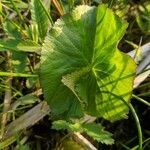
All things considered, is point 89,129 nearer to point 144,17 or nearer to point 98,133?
point 98,133

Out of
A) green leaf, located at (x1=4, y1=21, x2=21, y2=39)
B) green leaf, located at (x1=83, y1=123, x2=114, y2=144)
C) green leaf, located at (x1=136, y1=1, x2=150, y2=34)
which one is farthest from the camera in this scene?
green leaf, located at (x1=136, y1=1, x2=150, y2=34)

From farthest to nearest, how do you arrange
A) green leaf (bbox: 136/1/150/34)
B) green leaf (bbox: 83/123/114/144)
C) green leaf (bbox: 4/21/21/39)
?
green leaf (bbox: 136/1/150/34) < green leaf (bbox: 4/21/21/39) < green leaf (bbox: 83/123/114/144)

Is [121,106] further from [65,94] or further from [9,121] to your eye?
[9,121]

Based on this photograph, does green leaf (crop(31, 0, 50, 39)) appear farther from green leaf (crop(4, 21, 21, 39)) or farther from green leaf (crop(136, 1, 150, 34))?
green leaf (crop(136, 1, 150, 34))

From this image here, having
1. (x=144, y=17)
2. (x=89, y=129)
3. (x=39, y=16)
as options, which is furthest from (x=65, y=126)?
(x=144, y=17)

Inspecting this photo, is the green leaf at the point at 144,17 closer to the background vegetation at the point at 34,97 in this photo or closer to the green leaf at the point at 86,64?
the background vegetation at the point at 34,97

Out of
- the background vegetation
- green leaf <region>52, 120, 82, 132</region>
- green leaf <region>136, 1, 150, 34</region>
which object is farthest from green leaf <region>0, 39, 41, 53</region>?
green leaf <region>136, 1, 150, 34</region>

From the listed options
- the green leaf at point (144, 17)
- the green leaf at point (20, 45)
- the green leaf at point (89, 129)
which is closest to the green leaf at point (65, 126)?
the green leaf at point (89, 129)
